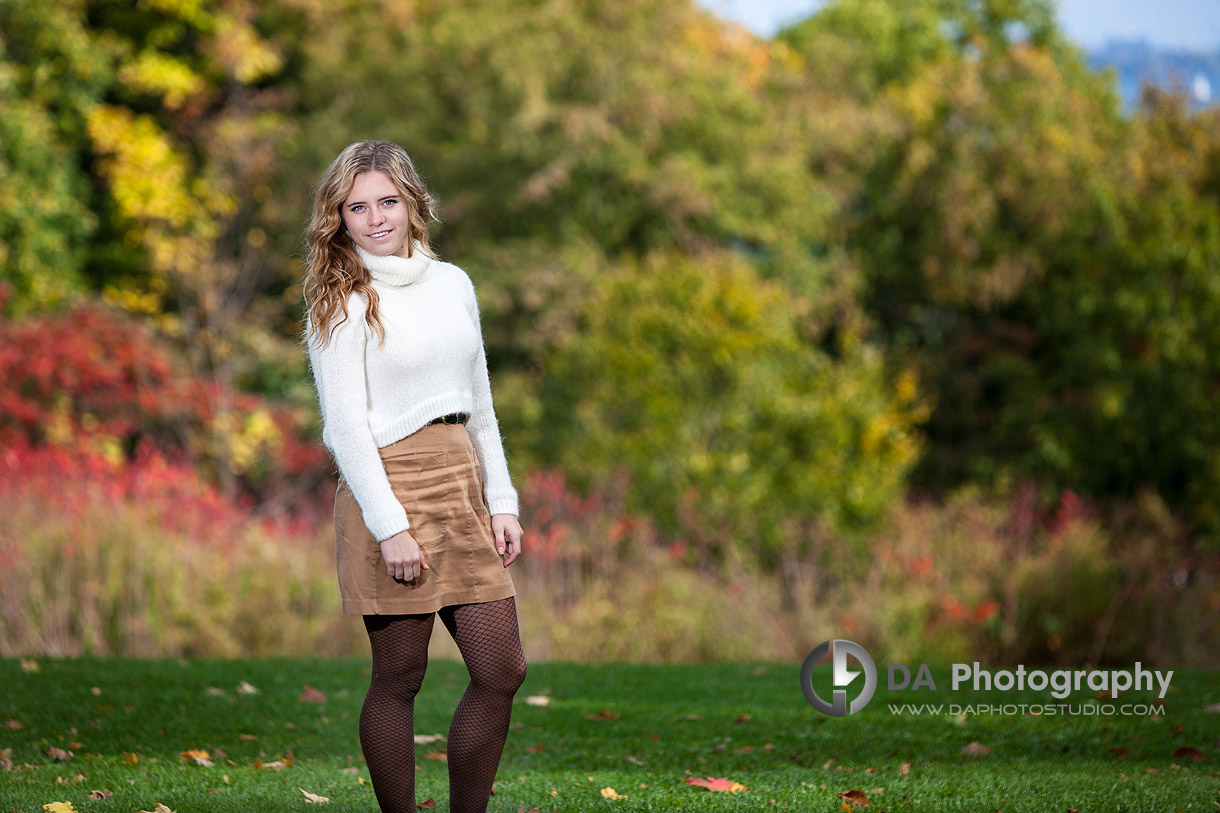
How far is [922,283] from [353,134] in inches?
342

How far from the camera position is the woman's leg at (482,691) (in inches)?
121

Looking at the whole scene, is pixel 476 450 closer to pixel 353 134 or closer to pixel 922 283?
pixel 353 134

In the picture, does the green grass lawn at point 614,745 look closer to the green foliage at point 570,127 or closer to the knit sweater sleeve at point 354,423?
the knit sweater sleeve at point 354,423

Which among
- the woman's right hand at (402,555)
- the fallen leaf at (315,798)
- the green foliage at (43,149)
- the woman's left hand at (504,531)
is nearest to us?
the woman's right hand at (402,555)

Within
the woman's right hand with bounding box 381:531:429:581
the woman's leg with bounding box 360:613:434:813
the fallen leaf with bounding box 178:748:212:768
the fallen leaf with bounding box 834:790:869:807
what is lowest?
the fallen leaf with bounding box 834:790:869:807

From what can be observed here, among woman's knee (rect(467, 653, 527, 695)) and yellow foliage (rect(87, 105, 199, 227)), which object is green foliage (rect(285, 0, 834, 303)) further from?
woman's knee (rect(467, 653, 527, 695))

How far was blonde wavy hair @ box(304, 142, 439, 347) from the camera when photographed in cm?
303

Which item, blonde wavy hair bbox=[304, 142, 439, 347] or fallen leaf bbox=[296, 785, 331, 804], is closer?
blonde wavy hair bbox=[304, 142, 439, 347]

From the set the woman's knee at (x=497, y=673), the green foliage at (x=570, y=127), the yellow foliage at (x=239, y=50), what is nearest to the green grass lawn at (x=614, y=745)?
the woman's knee at (x=497, y=673)

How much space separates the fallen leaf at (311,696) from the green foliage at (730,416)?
224 inches

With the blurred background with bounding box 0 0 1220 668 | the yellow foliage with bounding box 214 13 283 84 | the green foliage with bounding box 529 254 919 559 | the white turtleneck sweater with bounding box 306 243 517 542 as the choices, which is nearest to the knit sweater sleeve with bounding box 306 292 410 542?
the white turtleneck sweater with bounding box 306 243 517 542

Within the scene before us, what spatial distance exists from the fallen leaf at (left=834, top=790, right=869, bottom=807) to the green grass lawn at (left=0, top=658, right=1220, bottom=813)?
0.08 feet

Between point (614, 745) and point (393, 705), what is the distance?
1970 millimetres

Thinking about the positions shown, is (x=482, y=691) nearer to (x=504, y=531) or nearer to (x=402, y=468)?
(x=504, y=531)
